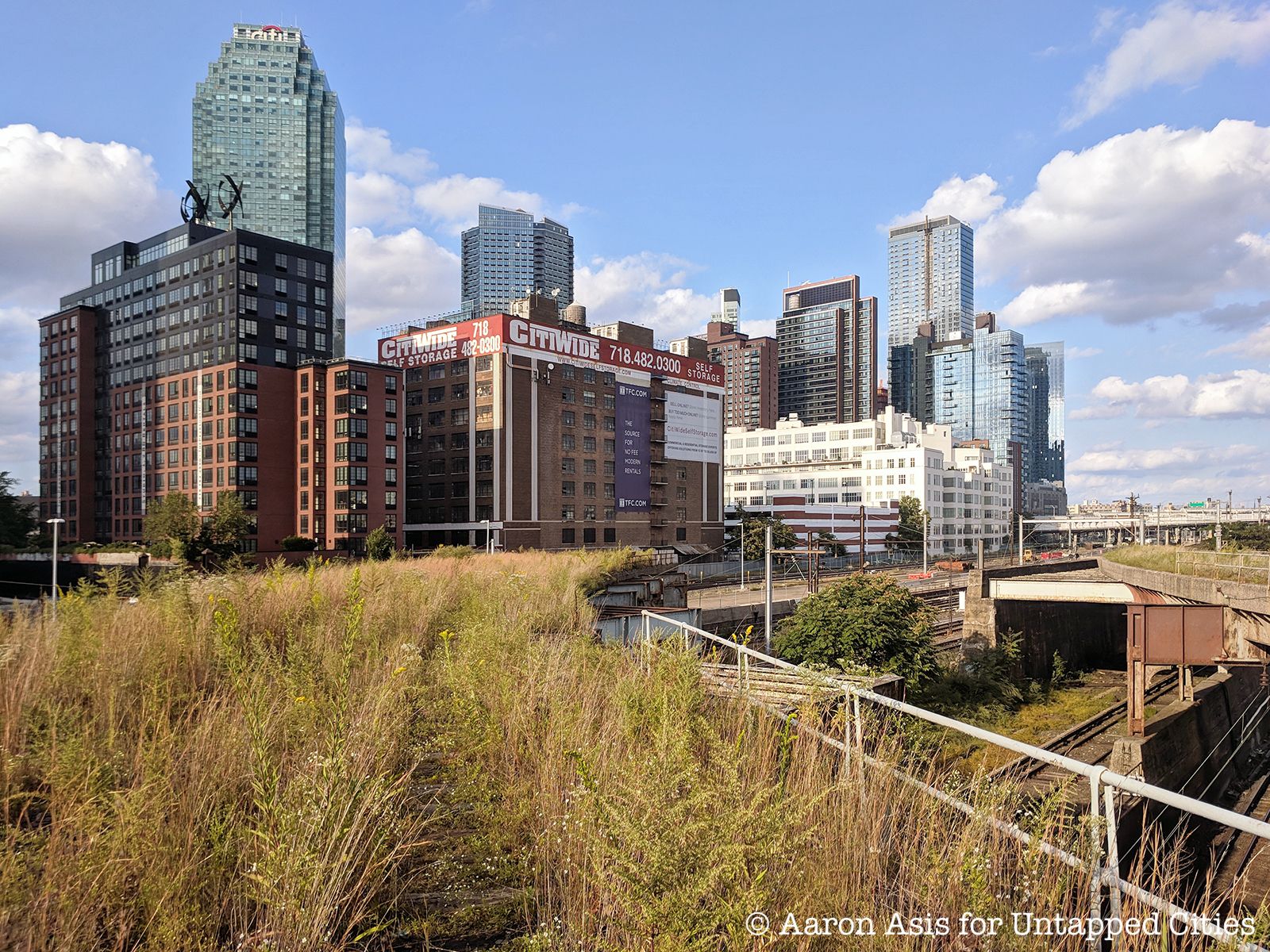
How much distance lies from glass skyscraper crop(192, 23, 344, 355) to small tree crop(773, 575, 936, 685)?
172 meters

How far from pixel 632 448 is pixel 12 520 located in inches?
2013

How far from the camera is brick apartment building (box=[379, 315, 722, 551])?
68.9m

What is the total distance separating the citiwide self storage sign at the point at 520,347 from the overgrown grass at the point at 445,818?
64.2 meters

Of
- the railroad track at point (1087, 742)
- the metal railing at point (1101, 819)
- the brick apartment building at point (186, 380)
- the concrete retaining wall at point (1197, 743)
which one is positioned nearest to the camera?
the metal railing at point (1101, 819)

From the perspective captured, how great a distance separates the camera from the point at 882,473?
4326 inches

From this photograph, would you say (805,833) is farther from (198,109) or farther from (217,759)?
(198,109)

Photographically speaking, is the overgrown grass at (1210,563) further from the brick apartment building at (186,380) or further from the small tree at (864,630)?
the brick apartment building at (186,380)

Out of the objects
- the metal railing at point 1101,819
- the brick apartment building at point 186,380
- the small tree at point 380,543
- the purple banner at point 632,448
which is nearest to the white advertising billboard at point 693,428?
the purple banner at point 632,448

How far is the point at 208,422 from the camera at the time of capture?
63656 mm

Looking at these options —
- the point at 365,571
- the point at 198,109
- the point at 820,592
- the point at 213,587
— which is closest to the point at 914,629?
the point at 820,592

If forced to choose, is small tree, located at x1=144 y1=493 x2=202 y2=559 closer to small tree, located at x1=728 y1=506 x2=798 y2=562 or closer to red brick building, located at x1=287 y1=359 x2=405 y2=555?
red brick building, located at x1=287 y1=359 x2=405 y2=555

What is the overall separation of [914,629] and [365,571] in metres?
16.7

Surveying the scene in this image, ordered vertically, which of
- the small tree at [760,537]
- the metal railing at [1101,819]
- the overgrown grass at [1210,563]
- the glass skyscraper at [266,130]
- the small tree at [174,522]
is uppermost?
the glass skyscraper at [266,130]

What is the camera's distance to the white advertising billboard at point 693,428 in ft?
271
